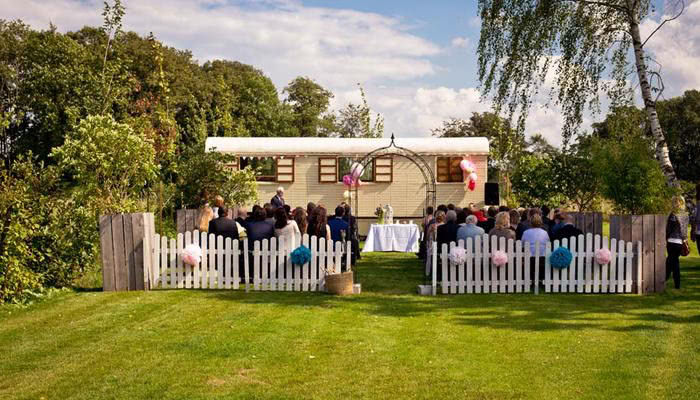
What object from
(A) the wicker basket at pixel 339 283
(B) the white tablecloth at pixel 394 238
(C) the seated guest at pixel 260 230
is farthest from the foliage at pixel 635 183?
(B) the white tablecloth at pixel 394 238

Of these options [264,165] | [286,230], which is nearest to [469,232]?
[286,230]

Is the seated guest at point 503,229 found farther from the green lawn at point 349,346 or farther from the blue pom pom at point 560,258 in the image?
the green lawn at point 349,346

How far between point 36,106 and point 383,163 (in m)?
20.8

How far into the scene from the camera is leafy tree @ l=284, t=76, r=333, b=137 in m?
56.7

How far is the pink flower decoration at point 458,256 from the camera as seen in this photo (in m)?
11.8

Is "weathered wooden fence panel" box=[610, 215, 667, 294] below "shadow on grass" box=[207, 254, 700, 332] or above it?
above

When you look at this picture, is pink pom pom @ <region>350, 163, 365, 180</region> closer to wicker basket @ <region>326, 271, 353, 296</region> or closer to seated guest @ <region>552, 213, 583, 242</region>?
seated guest @ <region>552, 213, 583, 242</region>

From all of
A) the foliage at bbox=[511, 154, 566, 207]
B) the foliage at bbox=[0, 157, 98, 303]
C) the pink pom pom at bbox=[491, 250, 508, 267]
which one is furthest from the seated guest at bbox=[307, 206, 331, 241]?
the foliage at bbox=[511, 154, 566, 207]

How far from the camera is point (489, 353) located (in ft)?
25.4

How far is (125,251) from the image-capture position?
1198cm

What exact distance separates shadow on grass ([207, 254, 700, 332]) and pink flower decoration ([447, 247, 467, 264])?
532mm

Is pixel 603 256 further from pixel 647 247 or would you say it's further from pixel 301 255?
pixel 301 255

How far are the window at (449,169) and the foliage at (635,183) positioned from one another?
11.3 m

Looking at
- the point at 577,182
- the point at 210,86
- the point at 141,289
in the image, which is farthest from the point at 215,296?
the point at 210,86
